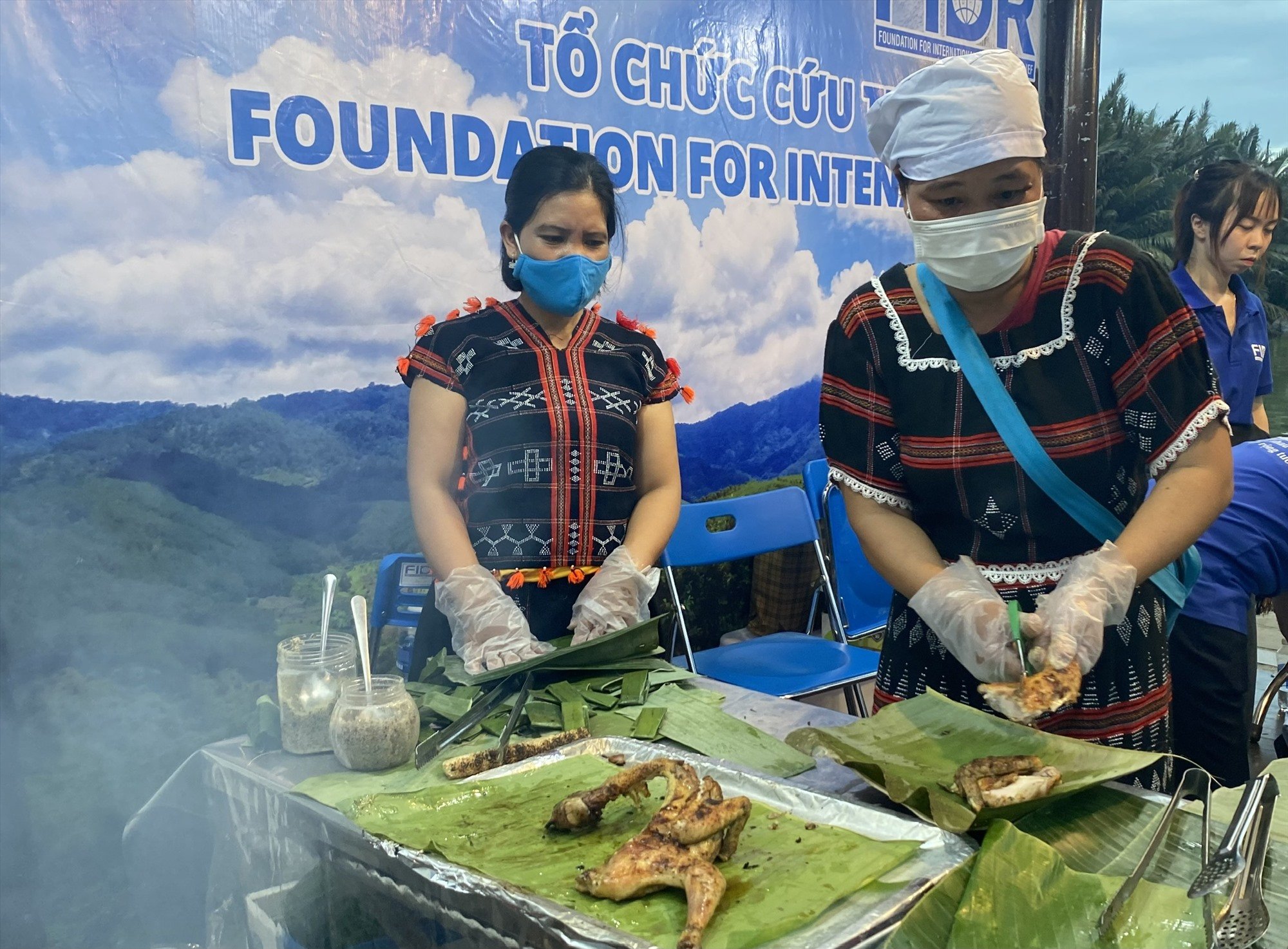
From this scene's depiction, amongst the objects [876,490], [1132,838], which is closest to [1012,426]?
[876,490]

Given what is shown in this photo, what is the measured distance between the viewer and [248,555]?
9.75 ft

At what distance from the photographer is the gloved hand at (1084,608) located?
1527 mm

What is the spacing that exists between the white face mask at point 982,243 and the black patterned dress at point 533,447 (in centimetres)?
89

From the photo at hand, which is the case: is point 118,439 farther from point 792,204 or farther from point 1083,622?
point 792,204

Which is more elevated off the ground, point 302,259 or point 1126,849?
point 302,259

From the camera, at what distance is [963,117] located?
5.34 feet

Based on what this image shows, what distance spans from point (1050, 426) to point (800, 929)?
105cm

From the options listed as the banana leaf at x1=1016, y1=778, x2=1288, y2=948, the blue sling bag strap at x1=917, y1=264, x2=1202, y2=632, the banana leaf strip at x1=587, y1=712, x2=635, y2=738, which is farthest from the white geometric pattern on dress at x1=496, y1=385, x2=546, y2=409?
the banana leaf at x1=1016, y1=778, x2=1288, y2=948

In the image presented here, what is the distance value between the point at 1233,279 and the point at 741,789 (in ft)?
13.9

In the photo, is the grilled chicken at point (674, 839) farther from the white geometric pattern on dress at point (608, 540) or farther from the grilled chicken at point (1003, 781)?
the white geometric pattern on dress at point (608, 540)

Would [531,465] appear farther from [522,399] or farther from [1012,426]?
[1012,426]

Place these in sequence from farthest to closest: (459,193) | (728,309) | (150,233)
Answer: (728,309), (459,193), (150,233)

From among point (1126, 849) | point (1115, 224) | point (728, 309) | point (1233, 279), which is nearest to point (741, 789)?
point (1126, 849)

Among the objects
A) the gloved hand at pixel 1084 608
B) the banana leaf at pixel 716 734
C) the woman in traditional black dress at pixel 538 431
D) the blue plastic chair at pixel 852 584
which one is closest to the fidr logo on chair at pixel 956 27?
the blue plastic chair at pixel 852 584
